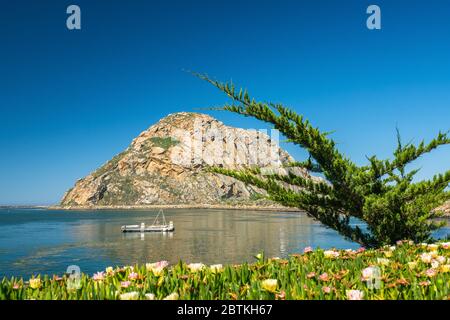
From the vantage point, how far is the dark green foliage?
788 centimetres

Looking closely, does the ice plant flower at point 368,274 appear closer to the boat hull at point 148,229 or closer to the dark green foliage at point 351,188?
the dark green foliage at point 351,188

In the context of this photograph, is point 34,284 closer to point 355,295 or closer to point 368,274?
point 355,295

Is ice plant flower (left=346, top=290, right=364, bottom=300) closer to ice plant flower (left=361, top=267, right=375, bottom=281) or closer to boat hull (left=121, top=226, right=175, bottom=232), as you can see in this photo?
ice plant flower (left=361, top=267, right=375, bottom=281)

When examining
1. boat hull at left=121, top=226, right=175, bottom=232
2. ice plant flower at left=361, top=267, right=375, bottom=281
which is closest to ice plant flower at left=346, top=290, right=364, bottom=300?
ice plant flower at left=361, top=267, right=375, bottom=281

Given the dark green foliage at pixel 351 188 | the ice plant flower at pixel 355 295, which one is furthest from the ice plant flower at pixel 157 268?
the dark green foliage at pixel 351 188

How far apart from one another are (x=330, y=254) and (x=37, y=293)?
11.8ft

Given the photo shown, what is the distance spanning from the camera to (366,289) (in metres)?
3.34

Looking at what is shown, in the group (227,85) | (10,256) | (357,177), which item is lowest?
(10,256)

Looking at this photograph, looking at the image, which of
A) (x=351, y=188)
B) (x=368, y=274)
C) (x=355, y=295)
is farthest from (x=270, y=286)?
(x=351, y=188)

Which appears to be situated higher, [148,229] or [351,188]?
[351,188]

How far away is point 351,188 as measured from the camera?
819cm

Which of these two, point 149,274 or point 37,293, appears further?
point 149,274
